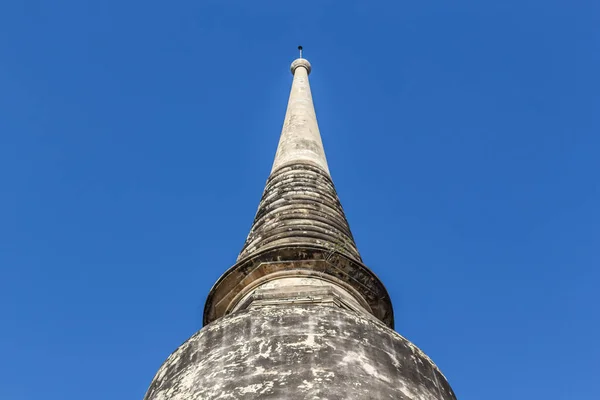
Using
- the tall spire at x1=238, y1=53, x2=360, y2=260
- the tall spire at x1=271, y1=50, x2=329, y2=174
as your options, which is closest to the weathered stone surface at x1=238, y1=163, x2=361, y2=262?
the tall spire at x1=238, y1=53, x2=360, y2=260

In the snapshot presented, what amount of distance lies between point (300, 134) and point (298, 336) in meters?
6.26

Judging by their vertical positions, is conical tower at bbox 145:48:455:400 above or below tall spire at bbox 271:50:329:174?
below

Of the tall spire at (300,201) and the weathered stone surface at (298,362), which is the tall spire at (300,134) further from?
the weathered stone surface at (298,362)

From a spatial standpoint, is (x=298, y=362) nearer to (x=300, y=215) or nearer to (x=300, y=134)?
(x=300, y=215)

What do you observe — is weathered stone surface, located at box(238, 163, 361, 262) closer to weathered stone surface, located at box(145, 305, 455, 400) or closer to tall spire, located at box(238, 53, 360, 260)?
tall spire, located at box(238, 53, 360, 260)

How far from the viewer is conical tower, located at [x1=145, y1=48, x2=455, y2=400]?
5.10 m

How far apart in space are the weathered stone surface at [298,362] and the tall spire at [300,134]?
488 cm

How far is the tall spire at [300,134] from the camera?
35.3 feet

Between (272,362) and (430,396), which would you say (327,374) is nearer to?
(272,362)

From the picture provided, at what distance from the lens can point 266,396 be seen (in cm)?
489

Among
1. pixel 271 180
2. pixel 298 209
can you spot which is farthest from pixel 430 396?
pixel 271 180

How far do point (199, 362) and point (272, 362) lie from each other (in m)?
0.53

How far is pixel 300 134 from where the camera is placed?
1154 centimetres

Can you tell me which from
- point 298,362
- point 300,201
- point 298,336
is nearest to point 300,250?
point 300,201
